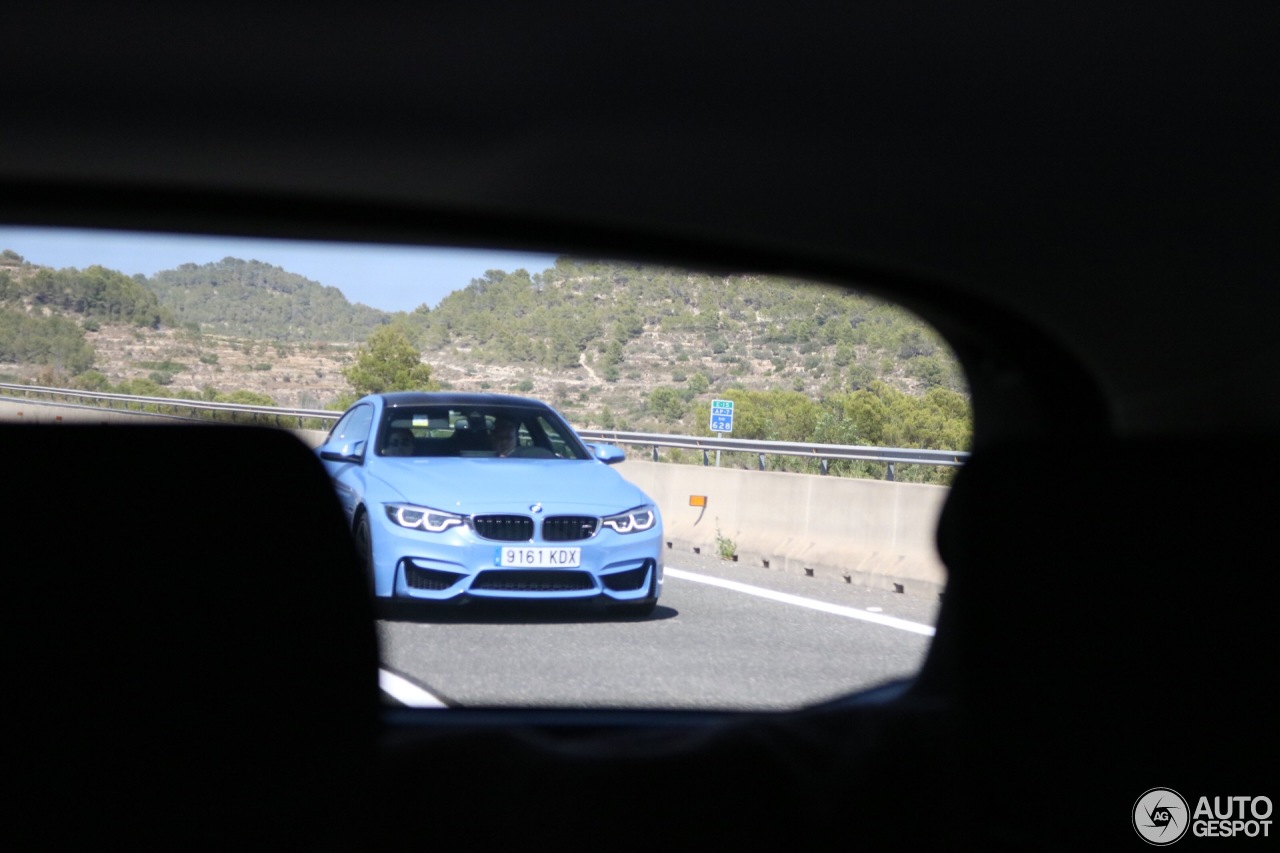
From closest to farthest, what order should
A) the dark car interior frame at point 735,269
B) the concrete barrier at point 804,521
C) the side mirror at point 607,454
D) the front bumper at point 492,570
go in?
1. the dark car interior frame at point 735,269
2. the front bumper at point 492,570
3. the side mirror at point 607,454
4. the concrete barrier at point 804,521

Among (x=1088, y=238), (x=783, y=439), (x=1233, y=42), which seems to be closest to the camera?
(x=1233, y=42)

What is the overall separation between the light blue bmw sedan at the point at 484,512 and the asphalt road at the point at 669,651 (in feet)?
0.78

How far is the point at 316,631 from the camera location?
5.96 feet

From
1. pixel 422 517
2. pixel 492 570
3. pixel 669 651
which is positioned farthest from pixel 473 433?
pixel 669 651

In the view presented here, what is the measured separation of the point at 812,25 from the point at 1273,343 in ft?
6.07

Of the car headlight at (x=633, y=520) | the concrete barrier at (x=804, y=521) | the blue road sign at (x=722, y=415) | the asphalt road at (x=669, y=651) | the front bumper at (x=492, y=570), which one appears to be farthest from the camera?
the blue road sign at (x=722, y=415)

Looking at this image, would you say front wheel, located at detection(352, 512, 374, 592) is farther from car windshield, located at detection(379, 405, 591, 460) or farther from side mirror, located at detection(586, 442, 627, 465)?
side mirror, located at detection(586, 442, 627, 465)

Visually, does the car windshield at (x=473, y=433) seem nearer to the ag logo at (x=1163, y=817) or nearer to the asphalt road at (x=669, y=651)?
the asphalt road at (x=669, y=651)

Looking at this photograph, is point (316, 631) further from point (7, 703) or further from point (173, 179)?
point (173, 179)

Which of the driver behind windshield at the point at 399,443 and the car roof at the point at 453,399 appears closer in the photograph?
the car roof at the point at 453,399

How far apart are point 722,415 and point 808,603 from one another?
651 cm

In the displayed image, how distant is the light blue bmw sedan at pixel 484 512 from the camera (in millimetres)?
7238

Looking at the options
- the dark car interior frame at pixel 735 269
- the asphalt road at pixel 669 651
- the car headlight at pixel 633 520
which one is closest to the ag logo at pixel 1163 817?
the dark car interior frame at pixel 735 269

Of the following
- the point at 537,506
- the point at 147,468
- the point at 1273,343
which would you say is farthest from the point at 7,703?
the point at 537,506
